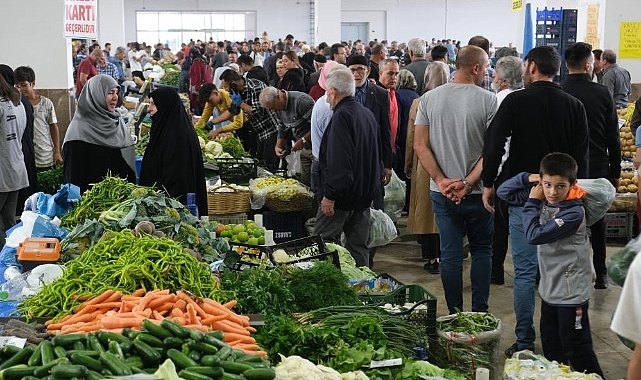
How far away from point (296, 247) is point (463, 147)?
1.32 meters

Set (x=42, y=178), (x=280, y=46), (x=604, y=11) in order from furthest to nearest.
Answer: (x=280, y=46)
(x=604, y=11)
(x=42, y=178)

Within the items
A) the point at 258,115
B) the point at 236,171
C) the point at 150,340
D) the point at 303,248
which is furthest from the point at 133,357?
the point at 258,115

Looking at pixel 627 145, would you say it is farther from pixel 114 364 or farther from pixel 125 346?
pixel 114 364

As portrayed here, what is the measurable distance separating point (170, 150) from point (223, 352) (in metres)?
3.63

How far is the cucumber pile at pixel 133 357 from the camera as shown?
285cm

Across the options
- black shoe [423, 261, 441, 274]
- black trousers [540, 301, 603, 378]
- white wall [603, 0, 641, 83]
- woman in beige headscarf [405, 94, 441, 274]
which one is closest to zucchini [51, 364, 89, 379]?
black trousers [540, 301, 603, 378]

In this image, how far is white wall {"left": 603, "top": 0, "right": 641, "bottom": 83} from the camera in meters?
11.3

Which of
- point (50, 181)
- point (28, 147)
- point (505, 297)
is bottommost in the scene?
point (505, 297)

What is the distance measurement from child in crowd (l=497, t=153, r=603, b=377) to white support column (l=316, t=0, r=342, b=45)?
68.3 feet

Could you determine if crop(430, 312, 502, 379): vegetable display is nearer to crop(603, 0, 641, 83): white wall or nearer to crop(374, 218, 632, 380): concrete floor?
crop(374, 218, 632, 380): concrete floor

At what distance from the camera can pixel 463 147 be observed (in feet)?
18.8

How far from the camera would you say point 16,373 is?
2846 millimetres

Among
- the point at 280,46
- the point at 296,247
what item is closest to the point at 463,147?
the point at 296,247

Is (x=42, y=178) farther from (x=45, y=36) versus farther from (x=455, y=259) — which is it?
(x=455, y=259)
